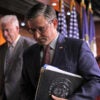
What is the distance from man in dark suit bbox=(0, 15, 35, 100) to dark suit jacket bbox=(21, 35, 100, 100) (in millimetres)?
842

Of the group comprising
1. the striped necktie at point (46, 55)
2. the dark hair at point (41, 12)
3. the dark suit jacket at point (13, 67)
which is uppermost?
the dark hair at point (41, 12)

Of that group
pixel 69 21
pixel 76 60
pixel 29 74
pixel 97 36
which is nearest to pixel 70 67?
pixel 76 60

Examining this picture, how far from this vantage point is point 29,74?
6.33 ft

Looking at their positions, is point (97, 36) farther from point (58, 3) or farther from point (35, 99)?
point (35, 99)

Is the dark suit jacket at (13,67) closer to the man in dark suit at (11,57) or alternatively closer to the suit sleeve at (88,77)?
the man in dark suit at (11,57)

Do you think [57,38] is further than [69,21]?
No

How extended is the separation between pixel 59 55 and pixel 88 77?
0.70 feet

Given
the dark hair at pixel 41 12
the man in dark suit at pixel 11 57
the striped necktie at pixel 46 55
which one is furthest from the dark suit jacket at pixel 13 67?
the dark hair at pixel 41 12

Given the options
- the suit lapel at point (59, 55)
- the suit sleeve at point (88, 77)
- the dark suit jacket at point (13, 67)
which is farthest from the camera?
the dark suit jacket at point (13, 67)

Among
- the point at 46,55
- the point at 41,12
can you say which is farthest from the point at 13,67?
the point at 41,12

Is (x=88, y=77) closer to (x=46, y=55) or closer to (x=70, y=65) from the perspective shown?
(x=70, y=65)

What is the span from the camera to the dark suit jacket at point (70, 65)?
5.51 feet

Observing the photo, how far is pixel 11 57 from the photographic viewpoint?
3.06 m

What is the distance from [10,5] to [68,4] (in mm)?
2889
